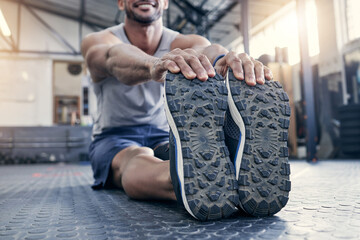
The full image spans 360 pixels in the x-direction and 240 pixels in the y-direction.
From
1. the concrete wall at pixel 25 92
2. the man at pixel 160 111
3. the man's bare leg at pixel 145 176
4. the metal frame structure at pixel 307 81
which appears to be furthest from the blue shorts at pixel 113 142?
the concrete wall at pixel 25 92

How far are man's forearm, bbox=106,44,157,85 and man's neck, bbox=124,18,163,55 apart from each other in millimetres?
314

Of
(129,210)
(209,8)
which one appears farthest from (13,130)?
(129,210)

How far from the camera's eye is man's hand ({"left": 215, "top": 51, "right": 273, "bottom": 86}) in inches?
29.5

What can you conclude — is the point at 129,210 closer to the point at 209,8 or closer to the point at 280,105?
the point at 280,105

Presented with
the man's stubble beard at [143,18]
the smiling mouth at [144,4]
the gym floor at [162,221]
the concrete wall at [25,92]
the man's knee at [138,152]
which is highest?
the concrete wall at [25,92]

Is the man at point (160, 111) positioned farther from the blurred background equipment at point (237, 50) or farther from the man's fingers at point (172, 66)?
the blurred background equipment at point (237, 50)

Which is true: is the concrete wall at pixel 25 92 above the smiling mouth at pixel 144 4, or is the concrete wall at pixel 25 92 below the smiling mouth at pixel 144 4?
above

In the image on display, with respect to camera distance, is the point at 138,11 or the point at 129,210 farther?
the point at 138,11

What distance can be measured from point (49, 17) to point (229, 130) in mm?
10020

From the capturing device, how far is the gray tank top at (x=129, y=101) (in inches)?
54.9

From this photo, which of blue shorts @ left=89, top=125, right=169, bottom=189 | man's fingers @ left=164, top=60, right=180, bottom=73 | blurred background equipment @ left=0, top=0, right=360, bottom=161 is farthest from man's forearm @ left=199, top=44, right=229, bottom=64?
blurred background equipment @ left=0, top=0, right=360, bottom=161

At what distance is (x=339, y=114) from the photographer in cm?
363

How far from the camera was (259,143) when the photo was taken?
28.3 inches

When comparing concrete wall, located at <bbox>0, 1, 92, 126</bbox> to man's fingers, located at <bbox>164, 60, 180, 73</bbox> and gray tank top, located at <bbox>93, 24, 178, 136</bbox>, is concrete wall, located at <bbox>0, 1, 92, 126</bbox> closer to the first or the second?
gray tank top, located at <bbox>93, 24, 178, 136</bbox>
